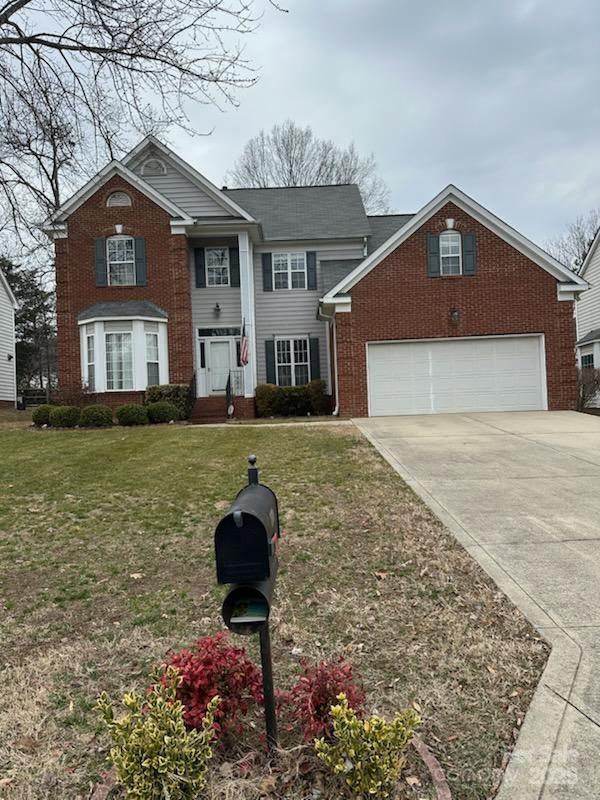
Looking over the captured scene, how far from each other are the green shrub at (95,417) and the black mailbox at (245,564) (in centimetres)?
1435

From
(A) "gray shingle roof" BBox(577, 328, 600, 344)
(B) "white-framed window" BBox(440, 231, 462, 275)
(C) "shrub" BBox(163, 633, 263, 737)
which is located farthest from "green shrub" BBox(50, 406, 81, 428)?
(A) "gray shingle roof" BBox(577, 328, 600, 344)

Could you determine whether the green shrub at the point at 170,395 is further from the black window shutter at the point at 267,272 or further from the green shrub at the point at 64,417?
the black window shutter at the point at 267,272

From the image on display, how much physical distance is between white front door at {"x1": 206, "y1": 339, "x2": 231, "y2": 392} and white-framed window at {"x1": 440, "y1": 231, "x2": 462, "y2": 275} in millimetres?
7740

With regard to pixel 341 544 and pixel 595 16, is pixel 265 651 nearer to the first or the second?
pixel 341 544

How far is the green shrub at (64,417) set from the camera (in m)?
15.6

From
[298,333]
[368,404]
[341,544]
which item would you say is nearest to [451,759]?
[341,544]

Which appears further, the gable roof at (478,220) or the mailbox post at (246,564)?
the gable roof at (478,220)

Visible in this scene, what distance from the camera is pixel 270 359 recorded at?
2067cm

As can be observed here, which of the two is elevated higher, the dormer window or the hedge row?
the dormer window

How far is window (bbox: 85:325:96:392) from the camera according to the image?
17828 mm

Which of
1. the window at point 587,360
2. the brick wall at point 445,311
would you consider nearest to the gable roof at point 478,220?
the brick wall at point 445,311

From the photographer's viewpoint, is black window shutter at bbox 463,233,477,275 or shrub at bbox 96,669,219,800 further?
black window shutter at bbox 463,233,477,275

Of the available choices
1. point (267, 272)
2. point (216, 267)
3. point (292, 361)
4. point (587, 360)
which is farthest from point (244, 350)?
point (587, 360)

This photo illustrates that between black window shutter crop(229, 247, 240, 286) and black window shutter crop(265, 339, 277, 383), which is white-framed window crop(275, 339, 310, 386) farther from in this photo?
black window shutter crop(229, 247, 240, 286)
